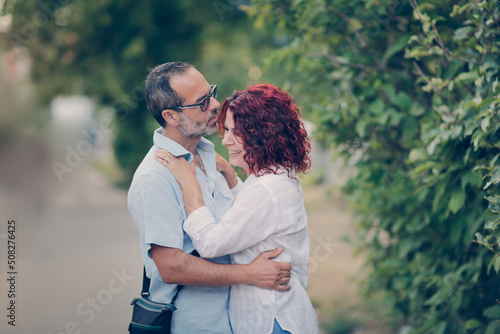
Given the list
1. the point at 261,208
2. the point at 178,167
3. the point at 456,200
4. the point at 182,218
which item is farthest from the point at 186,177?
the point at 456,200

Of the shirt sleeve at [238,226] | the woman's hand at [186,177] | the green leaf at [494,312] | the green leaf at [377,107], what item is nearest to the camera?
the shirt sleeve at [238,226]

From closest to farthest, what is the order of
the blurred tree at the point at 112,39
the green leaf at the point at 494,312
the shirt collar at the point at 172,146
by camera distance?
the shirt collar at the point at 172,146
the green leaf at the point at 494,312
the blurred tree at the point at 112,39

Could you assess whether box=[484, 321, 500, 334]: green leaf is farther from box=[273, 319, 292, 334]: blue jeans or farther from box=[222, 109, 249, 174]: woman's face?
box=[222, 109, 249, 174]: woman's face

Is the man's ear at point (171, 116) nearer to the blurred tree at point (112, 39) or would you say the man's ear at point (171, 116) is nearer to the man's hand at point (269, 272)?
the man's hand at point (269, 272)

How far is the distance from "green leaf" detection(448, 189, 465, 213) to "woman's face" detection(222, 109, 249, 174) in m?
1.27

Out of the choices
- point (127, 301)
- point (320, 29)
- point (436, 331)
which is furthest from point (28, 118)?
point (436, 331)

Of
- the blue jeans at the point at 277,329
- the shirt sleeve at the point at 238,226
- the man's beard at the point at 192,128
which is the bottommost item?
the blue jeans at the point at 277,329

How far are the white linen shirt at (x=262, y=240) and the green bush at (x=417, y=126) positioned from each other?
941mm

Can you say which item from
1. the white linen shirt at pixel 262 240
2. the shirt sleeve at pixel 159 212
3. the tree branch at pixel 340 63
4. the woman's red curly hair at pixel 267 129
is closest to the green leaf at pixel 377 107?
the tree branch at pixel 340 63

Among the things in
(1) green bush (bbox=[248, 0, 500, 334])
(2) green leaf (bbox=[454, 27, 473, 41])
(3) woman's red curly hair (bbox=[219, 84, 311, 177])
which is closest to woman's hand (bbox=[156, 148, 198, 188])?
(3) woman's red curly hair (bbox=[219, 84, 311, 177])

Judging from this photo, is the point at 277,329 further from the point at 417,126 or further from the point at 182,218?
the point at 417,126

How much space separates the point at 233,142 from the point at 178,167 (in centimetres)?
28

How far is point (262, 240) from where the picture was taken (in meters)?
2.51

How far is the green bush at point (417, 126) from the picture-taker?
118 inches
